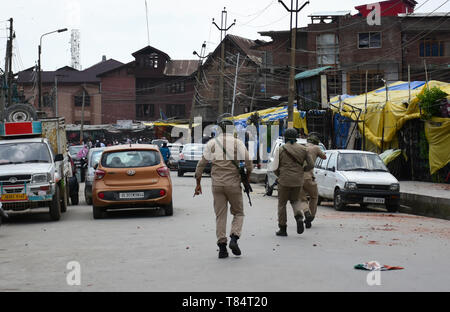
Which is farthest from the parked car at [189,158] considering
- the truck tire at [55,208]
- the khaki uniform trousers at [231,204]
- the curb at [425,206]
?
the khaki uniform trousers at [231,204]

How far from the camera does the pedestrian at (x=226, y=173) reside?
9.99 metres

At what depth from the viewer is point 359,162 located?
20.4 m

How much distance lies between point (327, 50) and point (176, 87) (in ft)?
120

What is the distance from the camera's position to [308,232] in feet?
43.2

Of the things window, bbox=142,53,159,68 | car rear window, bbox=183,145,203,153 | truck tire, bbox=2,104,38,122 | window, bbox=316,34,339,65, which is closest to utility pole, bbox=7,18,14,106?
car rear window, bbox=183,145,203,153

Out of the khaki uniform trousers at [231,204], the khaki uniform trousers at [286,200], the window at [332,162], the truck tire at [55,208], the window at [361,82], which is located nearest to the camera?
the khaki uniform trousers at [231,204]

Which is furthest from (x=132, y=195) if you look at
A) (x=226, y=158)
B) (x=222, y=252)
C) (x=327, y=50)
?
(x=327, y=50)

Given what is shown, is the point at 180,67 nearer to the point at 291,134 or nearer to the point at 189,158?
the point at 189,158

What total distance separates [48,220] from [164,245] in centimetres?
628

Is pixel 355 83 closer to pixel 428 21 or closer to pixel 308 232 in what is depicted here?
pixel 428 21

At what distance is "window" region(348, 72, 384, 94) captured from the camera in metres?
56.1

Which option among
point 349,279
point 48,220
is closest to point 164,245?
point 349,279

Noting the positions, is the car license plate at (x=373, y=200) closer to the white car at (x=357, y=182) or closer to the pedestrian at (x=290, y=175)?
the white car at (x=357, y=182)

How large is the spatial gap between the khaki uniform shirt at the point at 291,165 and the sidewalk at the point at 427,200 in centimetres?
778
